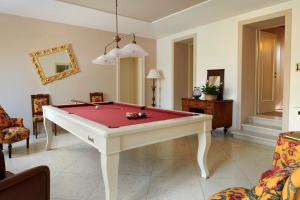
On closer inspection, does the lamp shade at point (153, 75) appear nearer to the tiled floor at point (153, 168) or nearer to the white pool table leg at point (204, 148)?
the tiled floor at point (153, 168)

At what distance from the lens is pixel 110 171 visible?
1812 millimetres

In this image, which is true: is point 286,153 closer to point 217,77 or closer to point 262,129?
point 262,129

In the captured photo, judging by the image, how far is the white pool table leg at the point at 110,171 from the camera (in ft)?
5.86

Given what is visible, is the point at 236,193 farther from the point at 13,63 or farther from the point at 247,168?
the point at 13,63

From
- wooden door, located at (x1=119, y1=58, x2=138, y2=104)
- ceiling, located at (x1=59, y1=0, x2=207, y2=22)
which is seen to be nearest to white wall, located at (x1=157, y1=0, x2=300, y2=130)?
ceiling, located at (x1=59, y1=0, x2=207, y2=22)

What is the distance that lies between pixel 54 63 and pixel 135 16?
2213 mm

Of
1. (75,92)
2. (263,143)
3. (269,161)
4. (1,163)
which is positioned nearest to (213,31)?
(263,143)

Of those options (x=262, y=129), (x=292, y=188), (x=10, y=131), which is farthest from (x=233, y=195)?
(x=10, y=131)

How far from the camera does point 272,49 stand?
523cm

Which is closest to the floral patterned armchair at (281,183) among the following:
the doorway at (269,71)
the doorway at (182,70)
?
the doorway at (269,71)

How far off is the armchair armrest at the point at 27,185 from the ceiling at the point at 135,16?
359 cm

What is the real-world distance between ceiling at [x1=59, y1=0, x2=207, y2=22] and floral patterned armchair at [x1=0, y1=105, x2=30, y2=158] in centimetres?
243

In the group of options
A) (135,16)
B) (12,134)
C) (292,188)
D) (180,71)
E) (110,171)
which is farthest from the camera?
(180,71)

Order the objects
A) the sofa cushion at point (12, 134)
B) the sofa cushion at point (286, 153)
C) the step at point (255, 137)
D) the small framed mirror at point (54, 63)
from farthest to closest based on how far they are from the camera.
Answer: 1. the small framed mirror at point (54, 63)
2. the step at point (255, 137)
3. the sofa cushion at point (12, 134)
4. the sofa cushion at point (286, 153)
